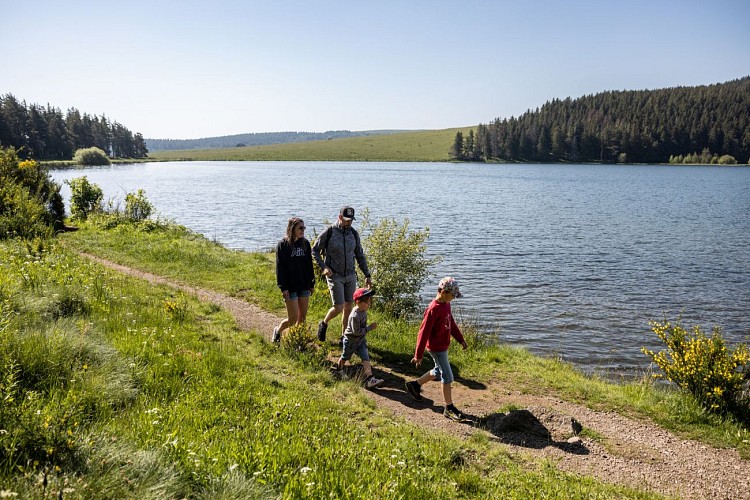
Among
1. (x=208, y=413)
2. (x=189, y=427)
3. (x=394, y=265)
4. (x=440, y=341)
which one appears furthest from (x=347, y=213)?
(x=189, y=427)

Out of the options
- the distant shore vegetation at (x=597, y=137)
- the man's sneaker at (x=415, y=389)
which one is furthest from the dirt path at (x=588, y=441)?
the distant shore vegetation at (x=597, y=137)

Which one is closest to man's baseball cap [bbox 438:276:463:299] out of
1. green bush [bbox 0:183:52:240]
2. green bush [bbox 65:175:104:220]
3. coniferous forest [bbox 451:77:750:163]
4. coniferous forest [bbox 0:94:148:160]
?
green bush [bbox 0:183:52:240]

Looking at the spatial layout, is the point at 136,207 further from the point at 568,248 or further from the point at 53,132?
the point at 53,132

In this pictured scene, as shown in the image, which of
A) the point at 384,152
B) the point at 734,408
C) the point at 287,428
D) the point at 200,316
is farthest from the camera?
the point at 384,152

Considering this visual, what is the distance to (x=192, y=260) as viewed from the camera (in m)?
17.4

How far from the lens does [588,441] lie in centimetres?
719

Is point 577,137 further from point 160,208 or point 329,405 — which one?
point 329,405

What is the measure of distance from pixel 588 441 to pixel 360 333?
13.4 feet

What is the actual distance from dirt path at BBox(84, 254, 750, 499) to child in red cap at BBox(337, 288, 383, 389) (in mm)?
362

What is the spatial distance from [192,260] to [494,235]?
20078 millimetres

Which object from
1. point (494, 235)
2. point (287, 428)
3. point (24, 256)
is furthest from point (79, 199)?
point (287, 428)

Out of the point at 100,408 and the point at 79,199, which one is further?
the point at 79,199

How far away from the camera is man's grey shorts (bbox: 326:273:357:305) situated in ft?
32.1

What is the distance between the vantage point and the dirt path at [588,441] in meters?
6.33
